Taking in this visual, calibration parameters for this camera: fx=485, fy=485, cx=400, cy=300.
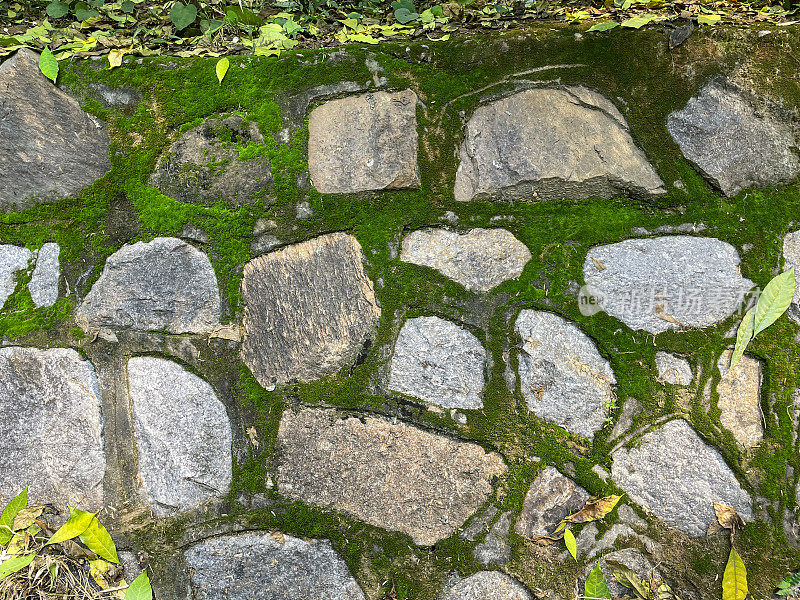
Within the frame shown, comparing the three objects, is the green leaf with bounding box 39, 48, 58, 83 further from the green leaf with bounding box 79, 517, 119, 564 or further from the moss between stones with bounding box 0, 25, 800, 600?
the green leaf with bounding box 79, 517, 119, 564

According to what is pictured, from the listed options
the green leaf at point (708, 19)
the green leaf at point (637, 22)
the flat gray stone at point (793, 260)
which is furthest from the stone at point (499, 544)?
the green leaf at point (708, 19)

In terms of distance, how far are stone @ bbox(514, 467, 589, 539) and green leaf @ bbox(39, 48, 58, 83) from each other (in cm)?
217

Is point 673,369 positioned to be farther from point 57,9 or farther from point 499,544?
point 57,9

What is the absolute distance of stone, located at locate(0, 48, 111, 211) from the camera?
5.47 ft

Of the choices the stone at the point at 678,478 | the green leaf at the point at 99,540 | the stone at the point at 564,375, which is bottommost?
the green leaf at the point at 99,540

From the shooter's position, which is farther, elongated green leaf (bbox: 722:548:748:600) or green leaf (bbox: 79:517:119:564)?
green leaf (bbox: 79:517:119:564)

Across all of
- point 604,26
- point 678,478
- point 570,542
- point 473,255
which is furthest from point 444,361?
point 604,26

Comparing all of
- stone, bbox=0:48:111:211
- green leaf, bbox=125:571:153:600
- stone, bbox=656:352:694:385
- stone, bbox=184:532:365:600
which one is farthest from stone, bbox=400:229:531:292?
green leaf, bbox=125:571:153:600

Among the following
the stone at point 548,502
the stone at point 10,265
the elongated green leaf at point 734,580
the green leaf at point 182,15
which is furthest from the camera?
the green leaf at point 182,15

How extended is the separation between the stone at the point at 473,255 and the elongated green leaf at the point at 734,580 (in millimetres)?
1141

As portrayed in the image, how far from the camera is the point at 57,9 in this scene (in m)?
1.95

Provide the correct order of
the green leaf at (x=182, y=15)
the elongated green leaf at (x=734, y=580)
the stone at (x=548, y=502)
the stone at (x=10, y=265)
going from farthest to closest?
the green leaf at (x=182, y=15) → the stone at (x=10, y=265) → the stone at (x=548, y=502) → the elongated green leaf at (x=734, y=580)

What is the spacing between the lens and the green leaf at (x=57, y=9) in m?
1.94

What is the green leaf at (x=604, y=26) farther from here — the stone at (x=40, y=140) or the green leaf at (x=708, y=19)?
the stone at (x=40, y=140)
